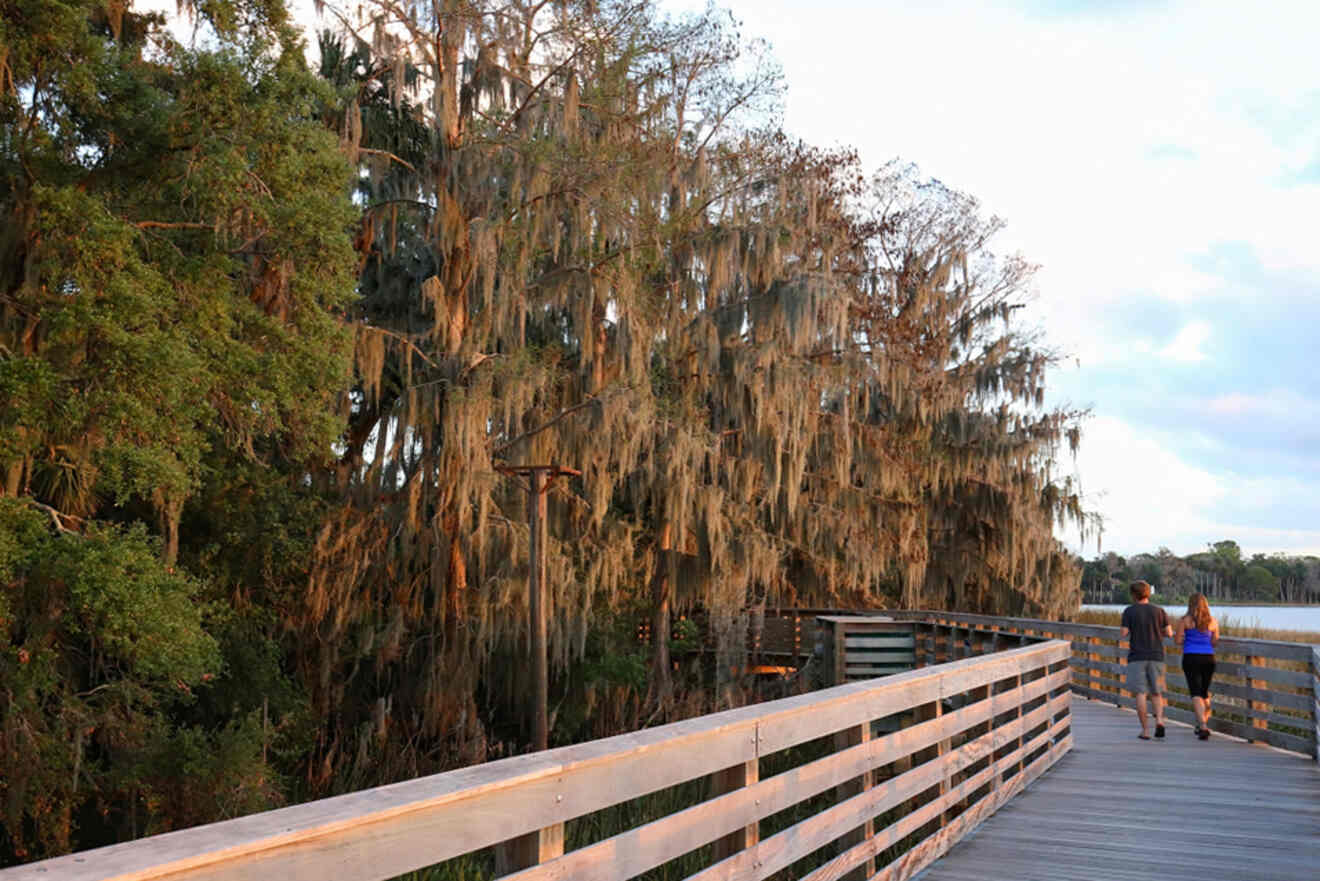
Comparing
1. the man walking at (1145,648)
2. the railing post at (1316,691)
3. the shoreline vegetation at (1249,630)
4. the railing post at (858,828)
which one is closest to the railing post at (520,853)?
the railing post at (858,828)

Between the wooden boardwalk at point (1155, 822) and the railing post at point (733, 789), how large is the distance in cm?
189

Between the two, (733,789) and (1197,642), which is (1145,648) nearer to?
(1197,642)

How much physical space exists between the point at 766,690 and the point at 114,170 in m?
14.9

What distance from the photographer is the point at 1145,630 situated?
10.3 metres

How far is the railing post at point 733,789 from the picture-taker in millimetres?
3594

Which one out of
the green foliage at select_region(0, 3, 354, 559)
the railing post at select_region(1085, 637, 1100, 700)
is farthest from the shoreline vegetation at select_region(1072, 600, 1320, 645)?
the green foliage at select_region(0, 3, 354, 559)

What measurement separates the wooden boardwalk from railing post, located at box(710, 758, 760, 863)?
189 cm

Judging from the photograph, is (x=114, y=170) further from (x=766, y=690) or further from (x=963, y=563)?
(x=963, y=563)

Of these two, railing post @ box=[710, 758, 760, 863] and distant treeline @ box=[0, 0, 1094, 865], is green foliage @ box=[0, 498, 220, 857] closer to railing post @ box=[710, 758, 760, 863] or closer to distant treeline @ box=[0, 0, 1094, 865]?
distant treeline @ box=[0, 0, 1094, 865]

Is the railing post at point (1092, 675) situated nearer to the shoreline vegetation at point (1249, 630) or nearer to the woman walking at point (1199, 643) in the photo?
the shoreline vegetation at point (1249, 630)

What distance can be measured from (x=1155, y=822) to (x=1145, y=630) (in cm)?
393

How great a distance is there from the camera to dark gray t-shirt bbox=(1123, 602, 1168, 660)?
33.5 ft

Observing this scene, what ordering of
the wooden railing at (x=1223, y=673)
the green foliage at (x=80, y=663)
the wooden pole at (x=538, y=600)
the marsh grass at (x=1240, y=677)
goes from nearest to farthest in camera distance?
the wooden railing at (x=1223, y=673) → the green foliage at (x=80, y=663) → the marsh grass at (x=1240, y=677) → the wooden pole at (x=538, y=600)

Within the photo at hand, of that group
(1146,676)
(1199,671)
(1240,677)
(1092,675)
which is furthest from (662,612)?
(1199,671)
